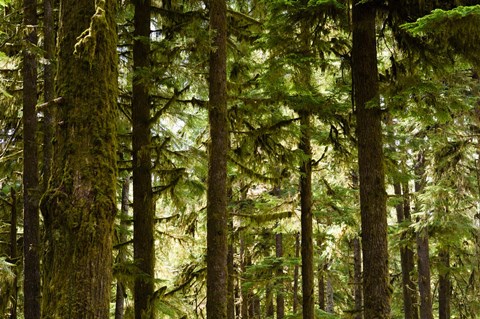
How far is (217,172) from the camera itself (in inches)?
320

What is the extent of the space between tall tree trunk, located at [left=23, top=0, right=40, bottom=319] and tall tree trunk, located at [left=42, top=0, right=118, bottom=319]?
4.48 metres

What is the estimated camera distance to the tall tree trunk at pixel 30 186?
8.27 meters

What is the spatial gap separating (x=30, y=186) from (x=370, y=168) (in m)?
6.48

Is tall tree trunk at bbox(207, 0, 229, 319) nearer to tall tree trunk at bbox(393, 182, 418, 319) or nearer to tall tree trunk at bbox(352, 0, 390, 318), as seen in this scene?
tall tree trunk at bbox(352, 0, 390, 318)

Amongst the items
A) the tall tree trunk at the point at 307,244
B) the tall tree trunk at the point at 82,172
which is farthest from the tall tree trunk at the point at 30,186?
the tall tree trunk at the point at 307,244

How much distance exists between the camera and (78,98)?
4176mm

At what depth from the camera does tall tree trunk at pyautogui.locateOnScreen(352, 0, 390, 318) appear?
797 cm

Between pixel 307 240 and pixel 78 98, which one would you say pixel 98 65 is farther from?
pixel 307 240

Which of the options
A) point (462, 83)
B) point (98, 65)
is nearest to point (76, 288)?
point (98, 65)

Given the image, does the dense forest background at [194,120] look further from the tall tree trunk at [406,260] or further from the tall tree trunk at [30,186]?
the tall tree trunk at [406,260]

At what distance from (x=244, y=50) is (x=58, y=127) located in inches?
307

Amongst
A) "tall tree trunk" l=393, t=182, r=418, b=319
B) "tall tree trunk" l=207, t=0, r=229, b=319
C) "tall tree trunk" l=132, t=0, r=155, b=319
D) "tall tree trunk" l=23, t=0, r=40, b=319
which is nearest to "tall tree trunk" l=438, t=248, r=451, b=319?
"tall tree trunk" l=393, t=182, r=418, b=319

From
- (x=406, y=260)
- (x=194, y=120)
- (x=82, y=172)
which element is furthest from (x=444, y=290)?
(x=82, y=172)

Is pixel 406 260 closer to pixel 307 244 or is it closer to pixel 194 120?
pixel 307 244
